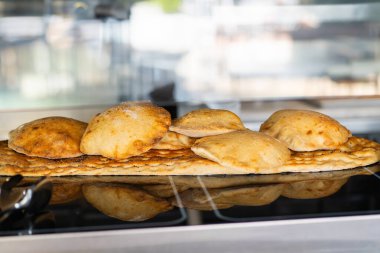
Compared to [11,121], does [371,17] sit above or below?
above

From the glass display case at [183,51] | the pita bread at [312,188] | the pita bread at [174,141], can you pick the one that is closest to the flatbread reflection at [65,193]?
the pita bread at [174,141]

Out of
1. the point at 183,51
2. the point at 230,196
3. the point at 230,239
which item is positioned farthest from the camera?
the point at 183,51

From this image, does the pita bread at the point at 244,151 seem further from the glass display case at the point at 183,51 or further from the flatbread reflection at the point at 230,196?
the glass display case at the point at 183,51

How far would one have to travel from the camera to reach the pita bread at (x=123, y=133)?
3.89ft

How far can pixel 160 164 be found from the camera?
3.84 ft

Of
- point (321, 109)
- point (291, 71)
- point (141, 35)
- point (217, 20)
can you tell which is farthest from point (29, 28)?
point (321, 109)

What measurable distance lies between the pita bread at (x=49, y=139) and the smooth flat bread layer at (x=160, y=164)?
1cm

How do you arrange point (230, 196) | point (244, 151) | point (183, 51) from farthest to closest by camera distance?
point (183, 51) < point (244, 151) < point (230, 196)

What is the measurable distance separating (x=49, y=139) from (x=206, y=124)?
33 cm

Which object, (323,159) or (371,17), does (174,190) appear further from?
(371,17)

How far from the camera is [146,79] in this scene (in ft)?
12.4

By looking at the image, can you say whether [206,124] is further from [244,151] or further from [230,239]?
[230,239]

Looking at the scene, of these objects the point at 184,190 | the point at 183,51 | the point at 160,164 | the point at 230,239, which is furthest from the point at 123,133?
the point at 183,51

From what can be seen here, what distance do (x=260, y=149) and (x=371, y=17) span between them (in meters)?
3.05
